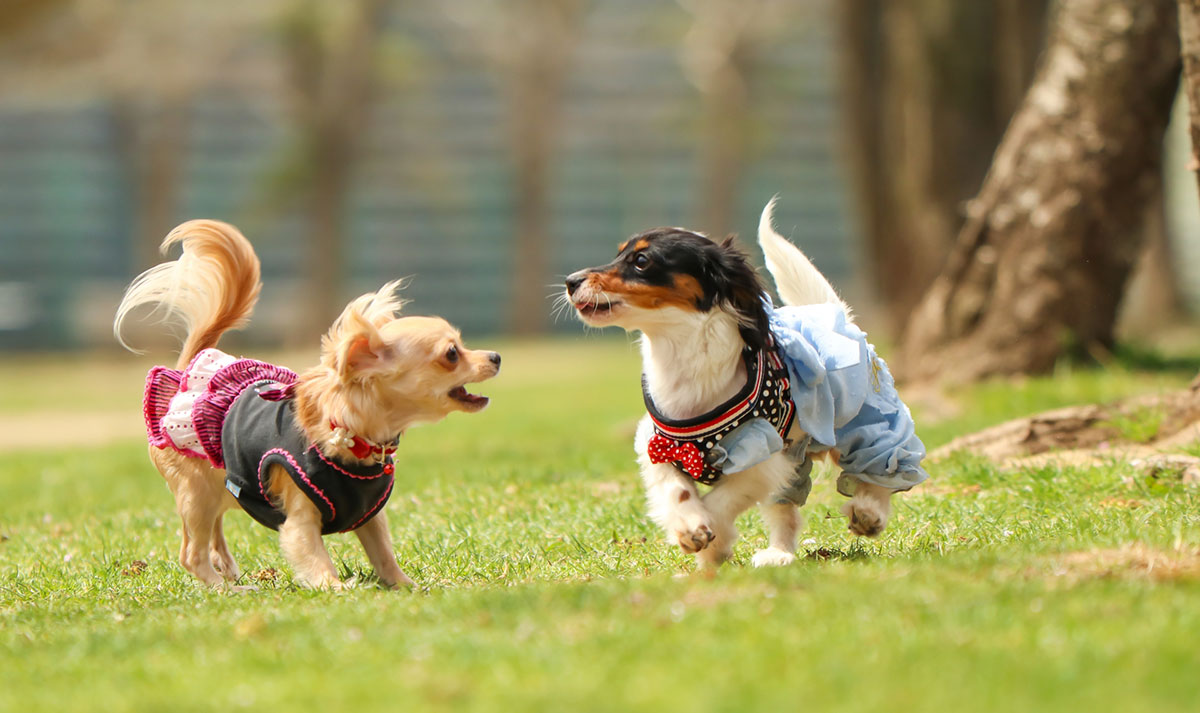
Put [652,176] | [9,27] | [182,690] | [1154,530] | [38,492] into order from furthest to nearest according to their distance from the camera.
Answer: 1. [652,176]
2. [9,27]
3. [38,492]
4. [1154,530]
5. [182,690]

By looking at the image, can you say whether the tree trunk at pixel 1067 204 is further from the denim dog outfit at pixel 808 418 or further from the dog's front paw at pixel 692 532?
the dog's front paw at pixel 692 532

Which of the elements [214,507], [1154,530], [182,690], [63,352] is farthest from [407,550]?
[63,352]

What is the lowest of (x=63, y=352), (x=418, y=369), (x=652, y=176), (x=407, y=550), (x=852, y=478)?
(x=63, y=352)

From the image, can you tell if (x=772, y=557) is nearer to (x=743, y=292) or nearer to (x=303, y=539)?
(x=743, y=292)

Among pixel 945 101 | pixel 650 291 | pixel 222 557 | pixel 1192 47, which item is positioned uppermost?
pixel 1192 47

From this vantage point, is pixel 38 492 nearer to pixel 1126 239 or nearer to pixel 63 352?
pixel 1126 239

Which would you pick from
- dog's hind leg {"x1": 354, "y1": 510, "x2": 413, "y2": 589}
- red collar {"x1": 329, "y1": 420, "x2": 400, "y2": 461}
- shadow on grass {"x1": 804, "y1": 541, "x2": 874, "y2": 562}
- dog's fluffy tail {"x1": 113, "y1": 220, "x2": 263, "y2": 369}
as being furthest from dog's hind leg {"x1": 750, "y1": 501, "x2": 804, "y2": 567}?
dog's fluffy tail {"x1": 113, "y1": 220, "x2": 263, "y2": 369}

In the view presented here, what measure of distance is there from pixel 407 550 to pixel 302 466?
1.04 m

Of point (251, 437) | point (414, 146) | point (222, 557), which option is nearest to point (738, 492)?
point (251, 437)

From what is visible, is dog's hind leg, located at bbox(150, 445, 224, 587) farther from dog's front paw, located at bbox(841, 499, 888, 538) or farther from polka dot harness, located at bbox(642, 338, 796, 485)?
dog's front paw, located at bbox(841, 499, 888, 538)

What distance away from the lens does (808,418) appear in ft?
16.0

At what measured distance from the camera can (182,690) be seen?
3354 millimetres

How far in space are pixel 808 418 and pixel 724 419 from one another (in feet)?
1.29

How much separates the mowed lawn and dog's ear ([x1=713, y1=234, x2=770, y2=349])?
2.71ft
